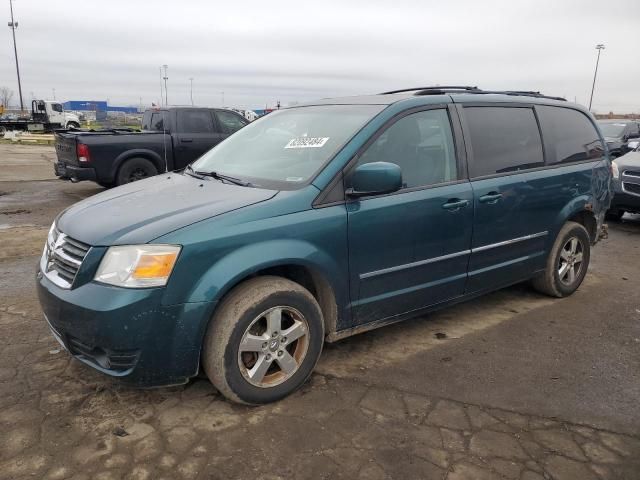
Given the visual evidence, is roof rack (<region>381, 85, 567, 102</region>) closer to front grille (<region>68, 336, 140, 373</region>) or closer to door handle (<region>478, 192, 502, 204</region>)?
door handle (<region>478, 192, 502, 204</region>)

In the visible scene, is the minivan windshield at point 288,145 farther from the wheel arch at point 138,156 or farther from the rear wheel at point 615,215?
the rear wheel at point 615,215

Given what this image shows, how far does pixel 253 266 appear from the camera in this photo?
2.82 metres

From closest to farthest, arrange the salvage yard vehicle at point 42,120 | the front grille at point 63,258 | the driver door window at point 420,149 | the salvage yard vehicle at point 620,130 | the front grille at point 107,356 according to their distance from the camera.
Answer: the front grille at point 107,356
the front grille at point 63,258
the driver door window at point 420,149
the salvage yard vehicle at point 620,130
the salvage yard vehicle at point 42,120

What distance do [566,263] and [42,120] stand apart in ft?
126

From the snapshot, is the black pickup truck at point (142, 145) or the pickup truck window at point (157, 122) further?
the pickup truck window at point (157, 122)

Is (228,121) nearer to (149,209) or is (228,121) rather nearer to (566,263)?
(566,263)

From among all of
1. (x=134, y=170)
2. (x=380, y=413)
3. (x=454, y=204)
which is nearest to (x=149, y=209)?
(x=380, y=413)

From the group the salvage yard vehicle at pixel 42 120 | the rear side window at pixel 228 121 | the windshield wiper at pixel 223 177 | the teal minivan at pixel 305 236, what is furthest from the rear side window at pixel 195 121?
the salvage yard vehicle at pixel 42 120

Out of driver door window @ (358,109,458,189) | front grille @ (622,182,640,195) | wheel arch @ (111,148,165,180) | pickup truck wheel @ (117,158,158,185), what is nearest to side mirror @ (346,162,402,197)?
driver door window @ (358,109,458,189)

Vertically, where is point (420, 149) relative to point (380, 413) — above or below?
above

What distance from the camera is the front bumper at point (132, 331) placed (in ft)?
8.52

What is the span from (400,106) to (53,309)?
2472 millimetres

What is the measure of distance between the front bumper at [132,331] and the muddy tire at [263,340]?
0.11 m

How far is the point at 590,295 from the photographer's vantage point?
5062 millimetres
